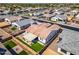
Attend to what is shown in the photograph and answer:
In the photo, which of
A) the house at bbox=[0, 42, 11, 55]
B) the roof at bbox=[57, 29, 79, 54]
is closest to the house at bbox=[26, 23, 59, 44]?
the roof at bbox=[57, 29, 79, 54]

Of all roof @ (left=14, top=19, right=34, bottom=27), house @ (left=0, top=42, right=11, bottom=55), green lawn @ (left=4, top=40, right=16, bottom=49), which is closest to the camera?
house @ (left=0, top=42, right=11, bottom=55)

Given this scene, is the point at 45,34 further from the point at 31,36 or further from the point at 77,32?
the point at 77,32

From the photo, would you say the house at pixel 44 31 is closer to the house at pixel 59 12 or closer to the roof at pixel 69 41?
the roof at pixel 69 41

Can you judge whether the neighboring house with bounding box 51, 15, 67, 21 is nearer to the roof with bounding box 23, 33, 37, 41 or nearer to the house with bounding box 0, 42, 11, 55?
the roof with bounding box 23, 33, 37, 41

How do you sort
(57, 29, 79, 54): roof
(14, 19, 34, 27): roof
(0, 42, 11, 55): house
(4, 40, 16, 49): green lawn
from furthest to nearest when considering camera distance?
(14, 19, 34, 27): roof → (4, 40, 16, 49): green lawn → (0, 42, 11, 55): house → (57, 29, 79, 54): roof

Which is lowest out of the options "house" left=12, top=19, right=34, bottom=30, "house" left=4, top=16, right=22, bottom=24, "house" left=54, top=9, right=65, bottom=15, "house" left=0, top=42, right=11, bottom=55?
"house" left=0, top=42, right=11, bottom=55
